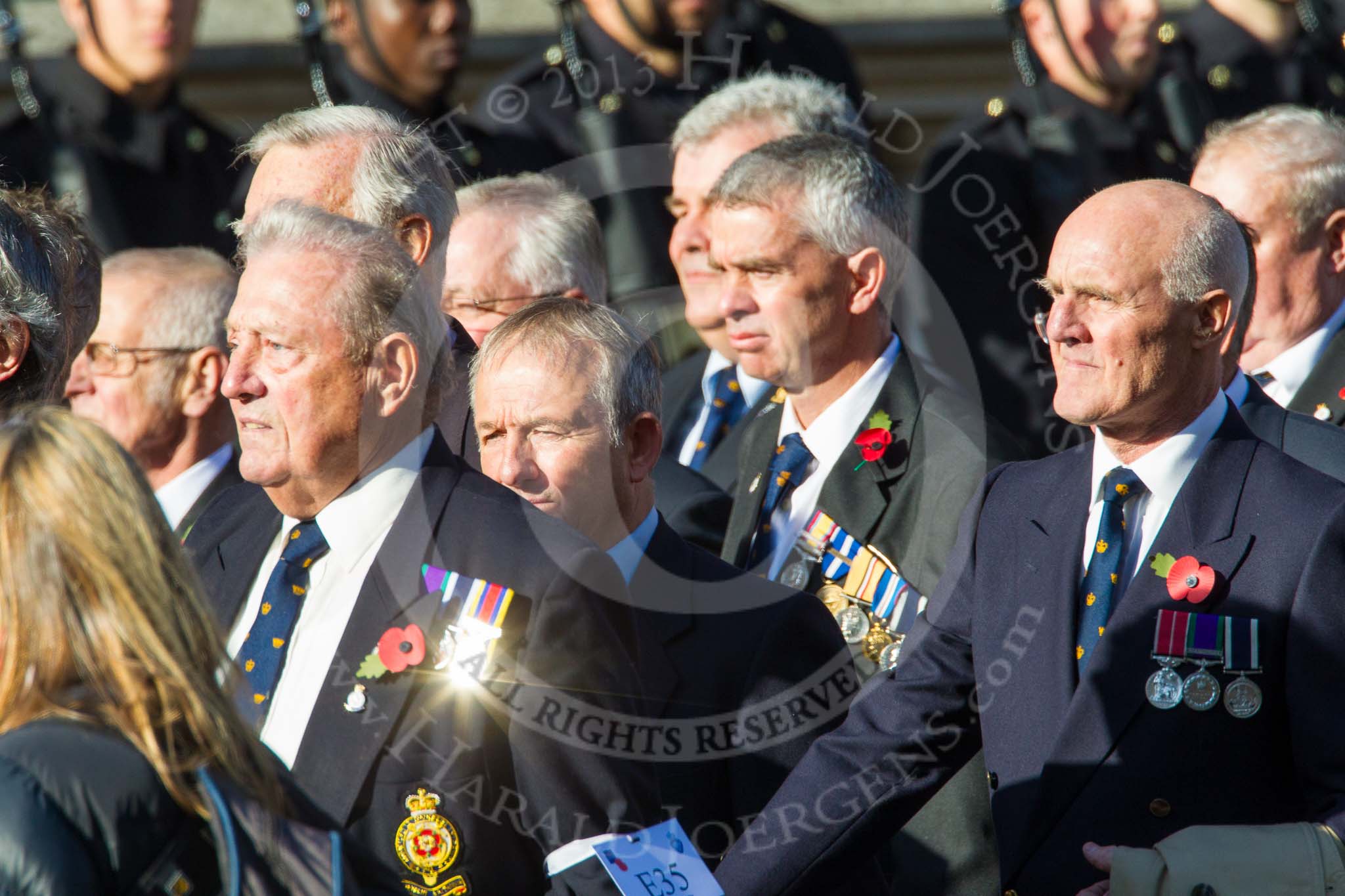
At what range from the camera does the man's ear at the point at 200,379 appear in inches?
186

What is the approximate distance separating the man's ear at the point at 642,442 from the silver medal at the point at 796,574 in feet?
1.78

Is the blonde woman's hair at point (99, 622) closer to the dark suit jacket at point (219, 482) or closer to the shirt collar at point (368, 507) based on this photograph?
the shirt collar at point (368, 507)

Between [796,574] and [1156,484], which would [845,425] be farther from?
[1156,484]

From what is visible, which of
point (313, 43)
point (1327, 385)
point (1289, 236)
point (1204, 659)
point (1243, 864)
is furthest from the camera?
point (313, 43)

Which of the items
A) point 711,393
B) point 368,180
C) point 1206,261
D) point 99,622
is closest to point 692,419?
point 711,393

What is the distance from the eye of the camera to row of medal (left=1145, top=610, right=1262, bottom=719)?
2889 millimetres

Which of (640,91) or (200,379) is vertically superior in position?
(640,91)

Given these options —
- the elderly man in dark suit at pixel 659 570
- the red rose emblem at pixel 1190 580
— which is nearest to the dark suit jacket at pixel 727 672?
the elderly man in dark suit at pixel 659 570

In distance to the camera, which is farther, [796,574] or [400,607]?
[796,574]

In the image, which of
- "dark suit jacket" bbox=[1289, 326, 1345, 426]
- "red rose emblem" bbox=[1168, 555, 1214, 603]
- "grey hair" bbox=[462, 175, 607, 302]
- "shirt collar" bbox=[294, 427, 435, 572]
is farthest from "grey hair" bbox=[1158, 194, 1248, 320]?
"grey hair" bbox=[462, 175, 607, 302]

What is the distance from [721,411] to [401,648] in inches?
91.5

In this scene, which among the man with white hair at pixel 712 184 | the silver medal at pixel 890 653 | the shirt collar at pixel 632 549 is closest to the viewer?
the shirt collar at pixel 632 549

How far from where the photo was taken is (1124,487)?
3164 mm

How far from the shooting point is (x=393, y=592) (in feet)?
9.92
